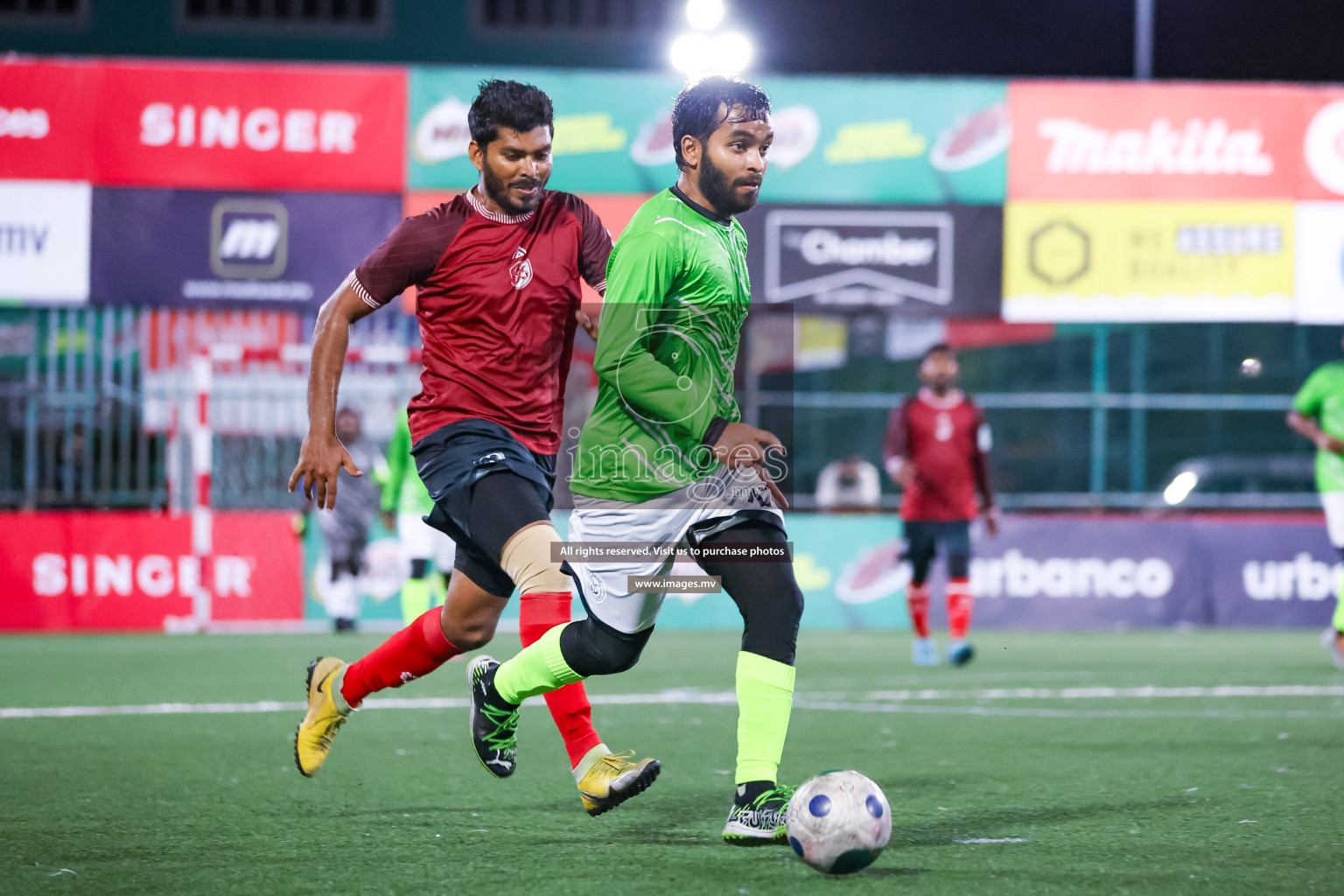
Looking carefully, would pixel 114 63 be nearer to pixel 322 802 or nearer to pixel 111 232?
pixel 111 232

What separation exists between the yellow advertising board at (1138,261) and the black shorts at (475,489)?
1054cm

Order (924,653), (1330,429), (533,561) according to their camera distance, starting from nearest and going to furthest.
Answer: (533,561) → (1330,429) → (924,653)

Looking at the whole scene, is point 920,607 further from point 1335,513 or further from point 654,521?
point 654,521

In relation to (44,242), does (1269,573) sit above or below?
below

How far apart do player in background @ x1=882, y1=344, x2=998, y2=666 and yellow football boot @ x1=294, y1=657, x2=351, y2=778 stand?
6229 millimetres

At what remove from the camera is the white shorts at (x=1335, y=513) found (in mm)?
9953

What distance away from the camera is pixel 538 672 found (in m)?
4.36

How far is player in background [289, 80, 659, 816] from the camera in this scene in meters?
4.59

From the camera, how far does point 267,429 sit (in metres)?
14.4

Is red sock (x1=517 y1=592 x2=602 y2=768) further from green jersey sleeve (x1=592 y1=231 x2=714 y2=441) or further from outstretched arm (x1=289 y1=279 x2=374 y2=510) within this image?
green jersey sleeve (x1=592 y1=231 x2=714 y2=441)

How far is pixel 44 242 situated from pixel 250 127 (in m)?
2.05

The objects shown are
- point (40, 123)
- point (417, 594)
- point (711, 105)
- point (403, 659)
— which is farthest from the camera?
point (40, 123)

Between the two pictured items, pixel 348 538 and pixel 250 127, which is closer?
pixel 348 538

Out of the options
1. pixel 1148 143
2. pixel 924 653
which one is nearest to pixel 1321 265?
pixel 1148 143
